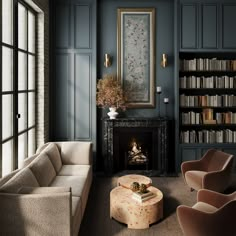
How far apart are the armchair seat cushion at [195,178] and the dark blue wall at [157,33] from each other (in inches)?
75.0

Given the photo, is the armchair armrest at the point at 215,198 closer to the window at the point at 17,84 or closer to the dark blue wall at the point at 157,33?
the window at the point at 17,84

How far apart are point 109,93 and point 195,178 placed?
2308mm

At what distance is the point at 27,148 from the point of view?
5516 mm

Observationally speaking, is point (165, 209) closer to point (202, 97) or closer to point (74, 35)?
point (202, 97)

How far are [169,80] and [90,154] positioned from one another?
2348mm

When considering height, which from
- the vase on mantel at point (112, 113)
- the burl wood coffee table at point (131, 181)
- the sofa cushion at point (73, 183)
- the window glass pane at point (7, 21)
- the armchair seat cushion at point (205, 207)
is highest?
the window glass pane at point (7, 21)

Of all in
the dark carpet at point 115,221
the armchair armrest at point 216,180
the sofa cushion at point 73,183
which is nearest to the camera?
the dark carpet at point 115,221

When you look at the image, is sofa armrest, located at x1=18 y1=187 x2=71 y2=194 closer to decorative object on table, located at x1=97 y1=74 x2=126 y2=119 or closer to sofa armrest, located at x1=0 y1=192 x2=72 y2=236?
sofa armrest, located at x1=0 y1=192 x2=72 y2=236

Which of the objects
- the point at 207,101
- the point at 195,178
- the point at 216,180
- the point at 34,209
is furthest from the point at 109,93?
the point at 34,209

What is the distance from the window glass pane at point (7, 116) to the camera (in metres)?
4.27

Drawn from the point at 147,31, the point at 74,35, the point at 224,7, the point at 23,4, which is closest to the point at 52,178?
the point at 23,4

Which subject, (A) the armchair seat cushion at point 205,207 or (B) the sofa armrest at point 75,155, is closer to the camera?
(A) the armchair seat cushion at point 205,207

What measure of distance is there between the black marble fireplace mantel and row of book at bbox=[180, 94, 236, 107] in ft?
1.71

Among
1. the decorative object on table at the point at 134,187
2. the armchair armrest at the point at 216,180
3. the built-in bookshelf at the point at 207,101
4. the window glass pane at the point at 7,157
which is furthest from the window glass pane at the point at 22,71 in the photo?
the armchair armrest at the point at 216,180
